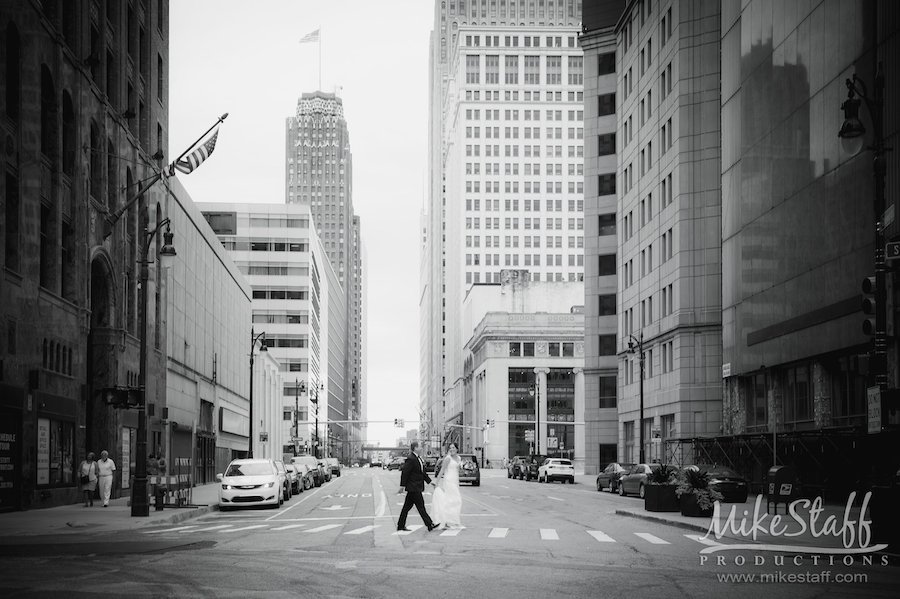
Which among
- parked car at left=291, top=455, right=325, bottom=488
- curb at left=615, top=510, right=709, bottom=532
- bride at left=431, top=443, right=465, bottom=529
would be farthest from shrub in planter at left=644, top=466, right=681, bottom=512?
parked car at left=291, top=455, right=325, bottom=488

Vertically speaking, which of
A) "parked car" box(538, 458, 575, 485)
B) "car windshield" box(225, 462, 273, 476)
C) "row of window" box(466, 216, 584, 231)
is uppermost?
"row of window" box(466, 216, 584, 231)

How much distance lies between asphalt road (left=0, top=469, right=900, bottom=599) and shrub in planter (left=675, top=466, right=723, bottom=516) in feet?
7.71

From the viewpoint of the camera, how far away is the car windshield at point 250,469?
35.6m

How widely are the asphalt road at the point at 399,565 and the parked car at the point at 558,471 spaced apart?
43.3 metres

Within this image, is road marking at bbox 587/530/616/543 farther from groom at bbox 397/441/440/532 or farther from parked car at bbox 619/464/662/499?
parked car at bbox 619/464/662/499

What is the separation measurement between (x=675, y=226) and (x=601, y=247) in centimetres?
2339

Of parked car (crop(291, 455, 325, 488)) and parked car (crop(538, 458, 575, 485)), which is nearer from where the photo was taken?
parked car (crop(291, 455, 325, 488))

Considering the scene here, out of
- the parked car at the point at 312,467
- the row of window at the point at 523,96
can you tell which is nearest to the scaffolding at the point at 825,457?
the parked car at the point at 312,467

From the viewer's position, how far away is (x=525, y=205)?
176750mm

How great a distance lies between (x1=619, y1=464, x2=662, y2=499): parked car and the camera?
4425 centimetres

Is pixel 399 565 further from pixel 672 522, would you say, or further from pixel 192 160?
pixel 192 160

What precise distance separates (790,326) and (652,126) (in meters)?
28.4

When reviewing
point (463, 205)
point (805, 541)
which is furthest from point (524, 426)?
point (805, 541)

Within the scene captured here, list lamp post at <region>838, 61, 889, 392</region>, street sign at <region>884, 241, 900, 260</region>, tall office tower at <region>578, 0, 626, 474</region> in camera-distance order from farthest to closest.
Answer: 1. tall office tower at <region>578, 0, 626, 474</region>
2. lamp post at <region>838, 61, 889, 392</region>
3. street sign at <region>884, 241, 900, 260</region>
